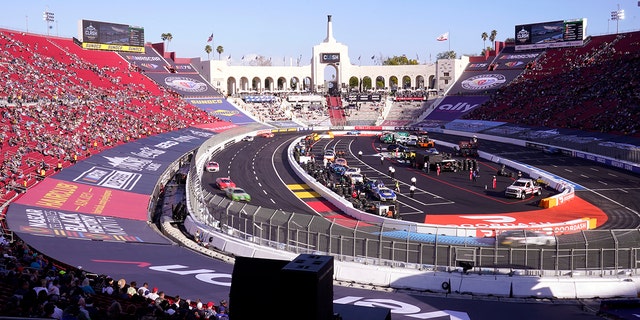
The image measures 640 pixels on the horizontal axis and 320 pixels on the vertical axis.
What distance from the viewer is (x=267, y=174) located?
52.8 m

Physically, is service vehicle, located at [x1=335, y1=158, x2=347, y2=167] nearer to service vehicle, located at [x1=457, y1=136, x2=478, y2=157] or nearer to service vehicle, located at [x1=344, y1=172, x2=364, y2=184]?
service vehicle, located at [x1=344, y1=172, x2=364, y2=184]

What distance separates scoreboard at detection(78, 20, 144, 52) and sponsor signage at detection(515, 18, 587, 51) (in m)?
69.3

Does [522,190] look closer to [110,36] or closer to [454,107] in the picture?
[454,107]

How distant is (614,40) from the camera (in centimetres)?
9725

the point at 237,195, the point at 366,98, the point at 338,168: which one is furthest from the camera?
the point at 366,98

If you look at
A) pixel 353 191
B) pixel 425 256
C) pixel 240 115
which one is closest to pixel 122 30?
pixel 240 115

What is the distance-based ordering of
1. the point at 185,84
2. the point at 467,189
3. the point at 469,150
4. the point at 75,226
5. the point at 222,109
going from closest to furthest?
the point at 75,226 < the point at 467,189 < the point at 469,150 < the point at 222,109 < the point at 185,84

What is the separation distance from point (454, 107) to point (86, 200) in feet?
264

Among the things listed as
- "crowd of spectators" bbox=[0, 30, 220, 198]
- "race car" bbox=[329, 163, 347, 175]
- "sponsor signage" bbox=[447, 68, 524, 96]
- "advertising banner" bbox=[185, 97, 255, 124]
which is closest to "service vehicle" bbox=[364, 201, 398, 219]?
"race car" bbox=[329, 163, 347, 175]

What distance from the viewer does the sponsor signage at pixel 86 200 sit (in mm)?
31419

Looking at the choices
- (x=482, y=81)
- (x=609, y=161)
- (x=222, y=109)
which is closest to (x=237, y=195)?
(x=609, y=161)

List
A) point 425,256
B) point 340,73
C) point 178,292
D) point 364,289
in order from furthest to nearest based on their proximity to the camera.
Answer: point 340,73 → point 425,256 → point 364,289 → point 178,292

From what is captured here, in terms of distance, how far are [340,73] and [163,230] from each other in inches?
3938

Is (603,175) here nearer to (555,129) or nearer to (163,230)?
(555,129)
